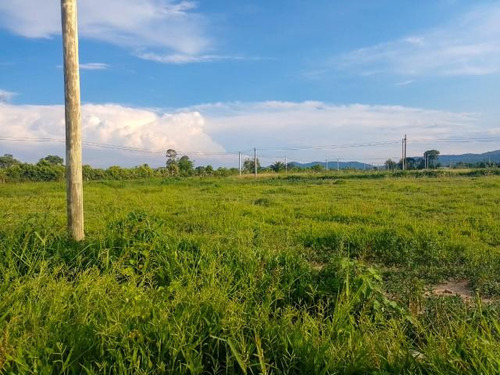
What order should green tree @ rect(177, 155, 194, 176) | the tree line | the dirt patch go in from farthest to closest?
green tree @ rect(177, 155, 194, 176) → the tree line → the dirt patch

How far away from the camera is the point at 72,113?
491 cm

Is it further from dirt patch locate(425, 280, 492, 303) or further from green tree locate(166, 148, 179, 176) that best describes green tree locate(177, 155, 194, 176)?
dirt patch locate(425, 280, 492, 303)

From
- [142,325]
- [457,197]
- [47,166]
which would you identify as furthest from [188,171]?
[142,325]

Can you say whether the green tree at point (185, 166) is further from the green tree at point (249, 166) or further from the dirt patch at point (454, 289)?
the dirt patch at point (454, 289)

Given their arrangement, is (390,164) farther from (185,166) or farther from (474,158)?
(474,158)

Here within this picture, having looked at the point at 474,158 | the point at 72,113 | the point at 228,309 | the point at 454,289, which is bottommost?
the point at 454,289

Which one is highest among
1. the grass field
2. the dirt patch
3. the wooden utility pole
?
the wooden utility pole

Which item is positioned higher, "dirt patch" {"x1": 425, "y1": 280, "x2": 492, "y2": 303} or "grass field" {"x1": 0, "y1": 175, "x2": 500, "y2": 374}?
"grass field" {"x1": 0, "y1": 175, "x2": 500, "y2": 374}

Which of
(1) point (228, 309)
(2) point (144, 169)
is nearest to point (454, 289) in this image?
(1) point (228, 309)

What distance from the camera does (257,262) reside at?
403 cm

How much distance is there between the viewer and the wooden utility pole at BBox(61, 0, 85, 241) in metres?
4.87

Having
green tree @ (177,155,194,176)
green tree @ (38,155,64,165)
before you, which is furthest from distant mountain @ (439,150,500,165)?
green tree @ (38,155,64,165)

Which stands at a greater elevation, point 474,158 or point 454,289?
point 474,158

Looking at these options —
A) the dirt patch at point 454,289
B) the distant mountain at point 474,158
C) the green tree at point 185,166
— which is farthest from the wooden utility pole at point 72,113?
the distant mountain at point 474,158
